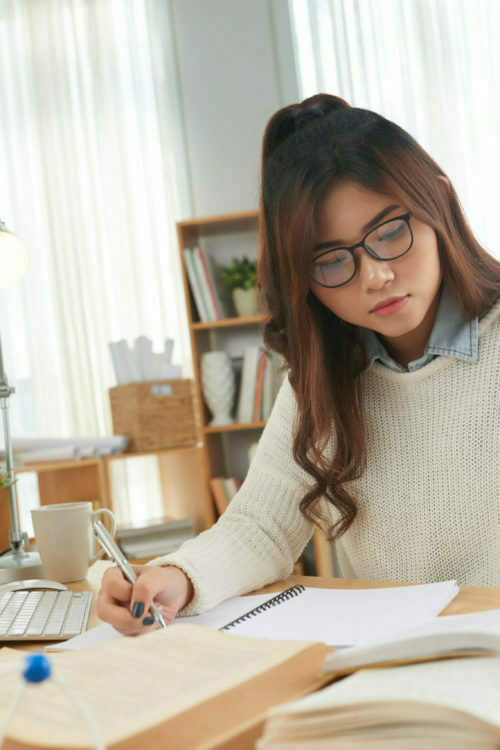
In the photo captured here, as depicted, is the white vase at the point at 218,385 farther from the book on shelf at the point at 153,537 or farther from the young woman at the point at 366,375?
the young woman at the point at 366,375

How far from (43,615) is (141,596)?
20 centimetres

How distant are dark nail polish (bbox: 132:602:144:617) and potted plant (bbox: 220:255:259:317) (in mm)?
2324

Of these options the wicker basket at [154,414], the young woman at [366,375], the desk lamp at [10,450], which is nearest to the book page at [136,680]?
the young woman at [366,375]

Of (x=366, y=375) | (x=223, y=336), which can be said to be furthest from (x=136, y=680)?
(x=223, y=336)

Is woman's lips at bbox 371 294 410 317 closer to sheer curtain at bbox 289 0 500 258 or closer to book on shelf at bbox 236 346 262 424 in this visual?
book on shelf at bbox 236 346 262 424

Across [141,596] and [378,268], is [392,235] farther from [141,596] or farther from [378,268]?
[141,596]

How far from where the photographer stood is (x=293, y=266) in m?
1.16

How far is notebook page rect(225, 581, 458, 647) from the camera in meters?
0.81

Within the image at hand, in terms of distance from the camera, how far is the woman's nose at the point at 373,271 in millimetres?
1097

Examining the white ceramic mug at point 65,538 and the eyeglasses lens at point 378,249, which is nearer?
the eyeglasses lens at point 378,249

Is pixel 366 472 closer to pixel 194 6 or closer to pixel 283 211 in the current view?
pixel 283 211

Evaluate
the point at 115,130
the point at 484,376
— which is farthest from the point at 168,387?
the point at 484,376

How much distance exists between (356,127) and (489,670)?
33.1 inches

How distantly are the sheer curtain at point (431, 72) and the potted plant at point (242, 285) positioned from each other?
866 millimetres
